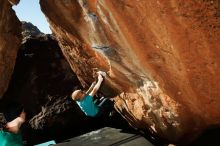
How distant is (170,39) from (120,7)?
0.69 meters

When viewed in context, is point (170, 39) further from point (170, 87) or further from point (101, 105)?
point (101, 105)

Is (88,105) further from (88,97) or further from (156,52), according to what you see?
(156,52)

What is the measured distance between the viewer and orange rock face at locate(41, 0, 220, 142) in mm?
2754

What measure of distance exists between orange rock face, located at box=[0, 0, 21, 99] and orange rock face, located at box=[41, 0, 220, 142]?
1.97 metres

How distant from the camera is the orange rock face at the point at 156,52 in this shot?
2754 mm

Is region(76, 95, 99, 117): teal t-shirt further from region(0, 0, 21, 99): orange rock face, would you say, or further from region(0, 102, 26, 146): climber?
region(0, 0, 21, 99): orange rock face

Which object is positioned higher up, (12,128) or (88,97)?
(12,128)

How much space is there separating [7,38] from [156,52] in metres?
5.36

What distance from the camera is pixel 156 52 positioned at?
3.46m

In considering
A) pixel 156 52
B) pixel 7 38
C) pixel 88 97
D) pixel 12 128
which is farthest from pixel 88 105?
pixel 7 38

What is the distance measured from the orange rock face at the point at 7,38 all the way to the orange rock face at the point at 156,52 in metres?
1.97

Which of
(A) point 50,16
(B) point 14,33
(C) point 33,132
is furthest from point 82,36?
(C) point 33,132

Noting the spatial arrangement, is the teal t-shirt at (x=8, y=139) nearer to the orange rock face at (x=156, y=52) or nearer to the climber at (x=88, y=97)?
the climber at (x=88, y=97)

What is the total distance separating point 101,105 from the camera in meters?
6.93
